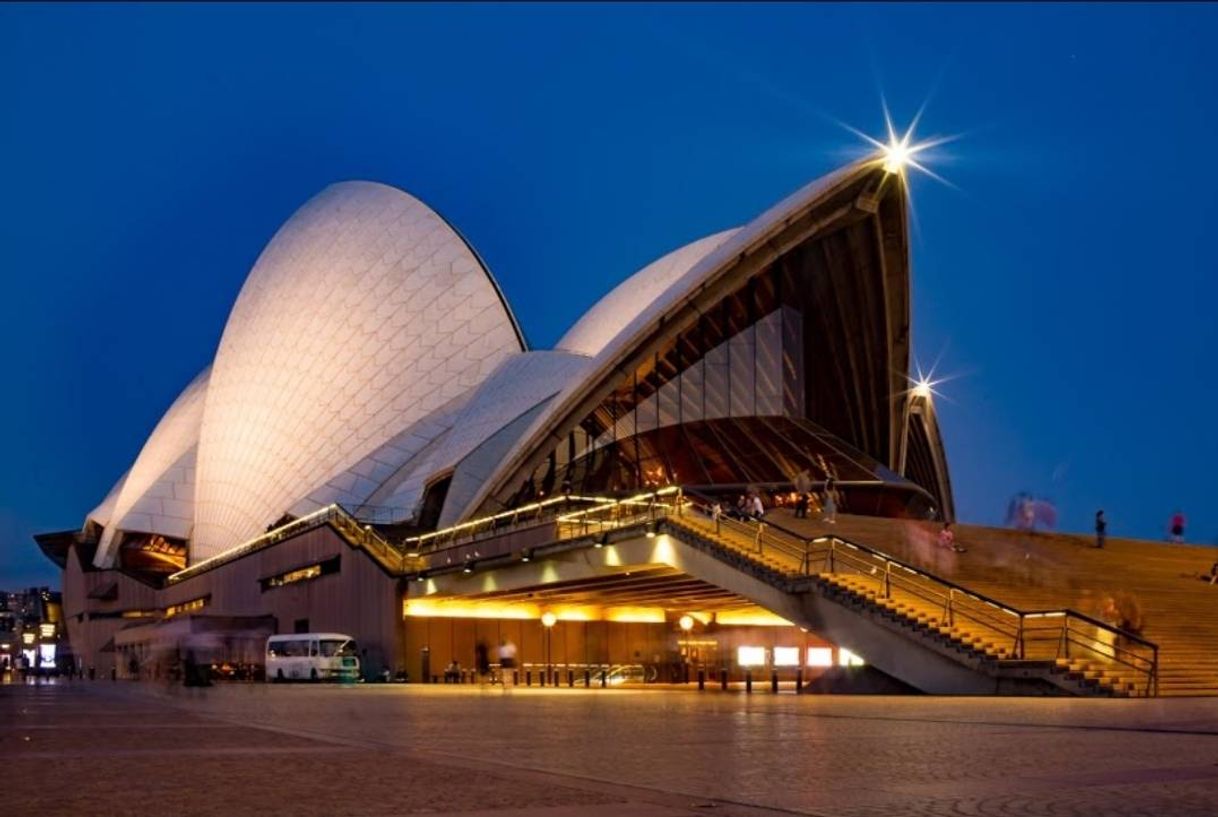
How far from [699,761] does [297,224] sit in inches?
2055

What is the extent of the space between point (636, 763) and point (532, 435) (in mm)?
32093

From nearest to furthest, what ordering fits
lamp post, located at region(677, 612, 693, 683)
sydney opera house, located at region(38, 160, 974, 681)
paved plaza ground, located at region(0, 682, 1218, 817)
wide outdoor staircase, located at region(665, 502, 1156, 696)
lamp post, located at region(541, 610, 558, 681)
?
paved plaza ground, located at region(0, 682, 1218, 817) → wide outdoor staircase, located at region(665, 502, 1156, 696) → lamp post, located at region(677, 612, 693, 683) → sydney opera house, located at region(38, 160, 974, 681) → lamp post, located at region(541, 610, 558, 681)

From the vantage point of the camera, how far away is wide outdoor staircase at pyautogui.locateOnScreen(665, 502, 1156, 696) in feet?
60.2

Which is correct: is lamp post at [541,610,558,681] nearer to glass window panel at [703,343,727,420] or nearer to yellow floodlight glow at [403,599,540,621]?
yellow floodlight glow at [403,599,540,621]

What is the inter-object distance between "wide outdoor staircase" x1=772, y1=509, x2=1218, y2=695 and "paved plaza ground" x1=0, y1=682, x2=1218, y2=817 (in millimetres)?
6200

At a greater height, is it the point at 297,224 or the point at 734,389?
the point at 297,224

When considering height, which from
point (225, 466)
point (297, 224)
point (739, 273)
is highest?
point (297, 224)

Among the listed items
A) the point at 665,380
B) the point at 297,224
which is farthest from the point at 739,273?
the point at 297,224

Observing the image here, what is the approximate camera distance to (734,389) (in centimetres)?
4284

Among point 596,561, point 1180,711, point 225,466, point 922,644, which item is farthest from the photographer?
point 225,466

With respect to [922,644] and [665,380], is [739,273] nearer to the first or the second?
[665,380]

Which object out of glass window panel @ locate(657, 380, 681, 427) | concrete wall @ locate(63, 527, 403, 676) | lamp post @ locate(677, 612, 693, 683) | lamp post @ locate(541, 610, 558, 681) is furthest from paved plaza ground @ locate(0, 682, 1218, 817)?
glass window panel @ locate(657, 380, 681, 427)

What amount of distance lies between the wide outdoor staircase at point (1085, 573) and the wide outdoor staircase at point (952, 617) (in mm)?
732

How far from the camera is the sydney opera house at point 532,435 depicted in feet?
115
